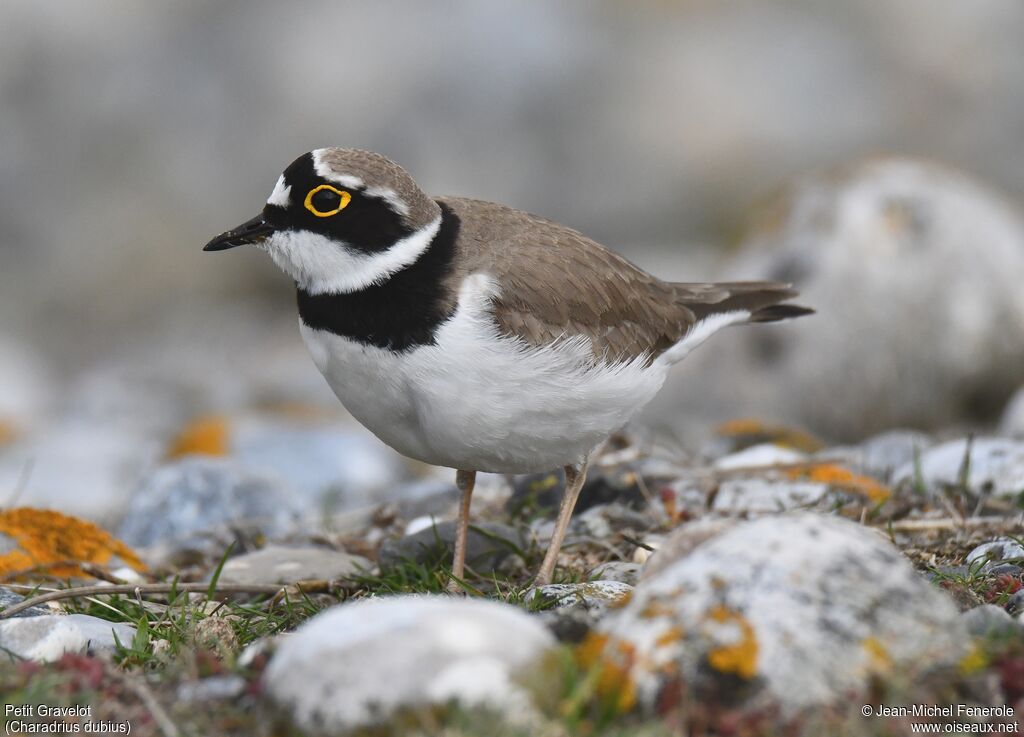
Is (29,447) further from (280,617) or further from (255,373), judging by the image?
(280,617)

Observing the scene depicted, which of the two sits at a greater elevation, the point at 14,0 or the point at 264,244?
the point at 14,0

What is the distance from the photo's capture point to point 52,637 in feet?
13.8

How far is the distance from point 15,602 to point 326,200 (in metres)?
1.97

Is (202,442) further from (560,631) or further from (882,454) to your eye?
(560,631)

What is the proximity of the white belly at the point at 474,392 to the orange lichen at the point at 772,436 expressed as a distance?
9.29 ft

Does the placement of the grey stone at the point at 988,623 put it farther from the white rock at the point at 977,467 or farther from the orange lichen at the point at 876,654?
the white rock at the point at 977,467

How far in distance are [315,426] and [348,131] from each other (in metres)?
6.01

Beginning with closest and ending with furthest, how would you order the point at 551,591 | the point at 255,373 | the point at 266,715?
the point at 266,715 < the point at 551,591 < the point at 255,373

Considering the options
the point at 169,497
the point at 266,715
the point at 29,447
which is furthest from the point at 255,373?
the point at 266,715

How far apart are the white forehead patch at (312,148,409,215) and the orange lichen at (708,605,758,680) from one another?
2373 millimetres

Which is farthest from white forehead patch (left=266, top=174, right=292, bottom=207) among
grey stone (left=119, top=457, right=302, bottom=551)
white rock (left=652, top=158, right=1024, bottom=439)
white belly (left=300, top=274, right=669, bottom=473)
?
white rock (left=652, top=158, right=1024, bottom=439)

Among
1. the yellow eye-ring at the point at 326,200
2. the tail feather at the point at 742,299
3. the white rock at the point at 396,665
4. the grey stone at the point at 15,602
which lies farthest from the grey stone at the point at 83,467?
the white rock at the point at 396,665

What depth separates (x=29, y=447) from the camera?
10.5 meters

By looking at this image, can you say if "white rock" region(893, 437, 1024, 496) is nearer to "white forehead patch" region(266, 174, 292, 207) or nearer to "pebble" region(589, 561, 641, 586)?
"pebble" region(589, 561, 641, 586)
